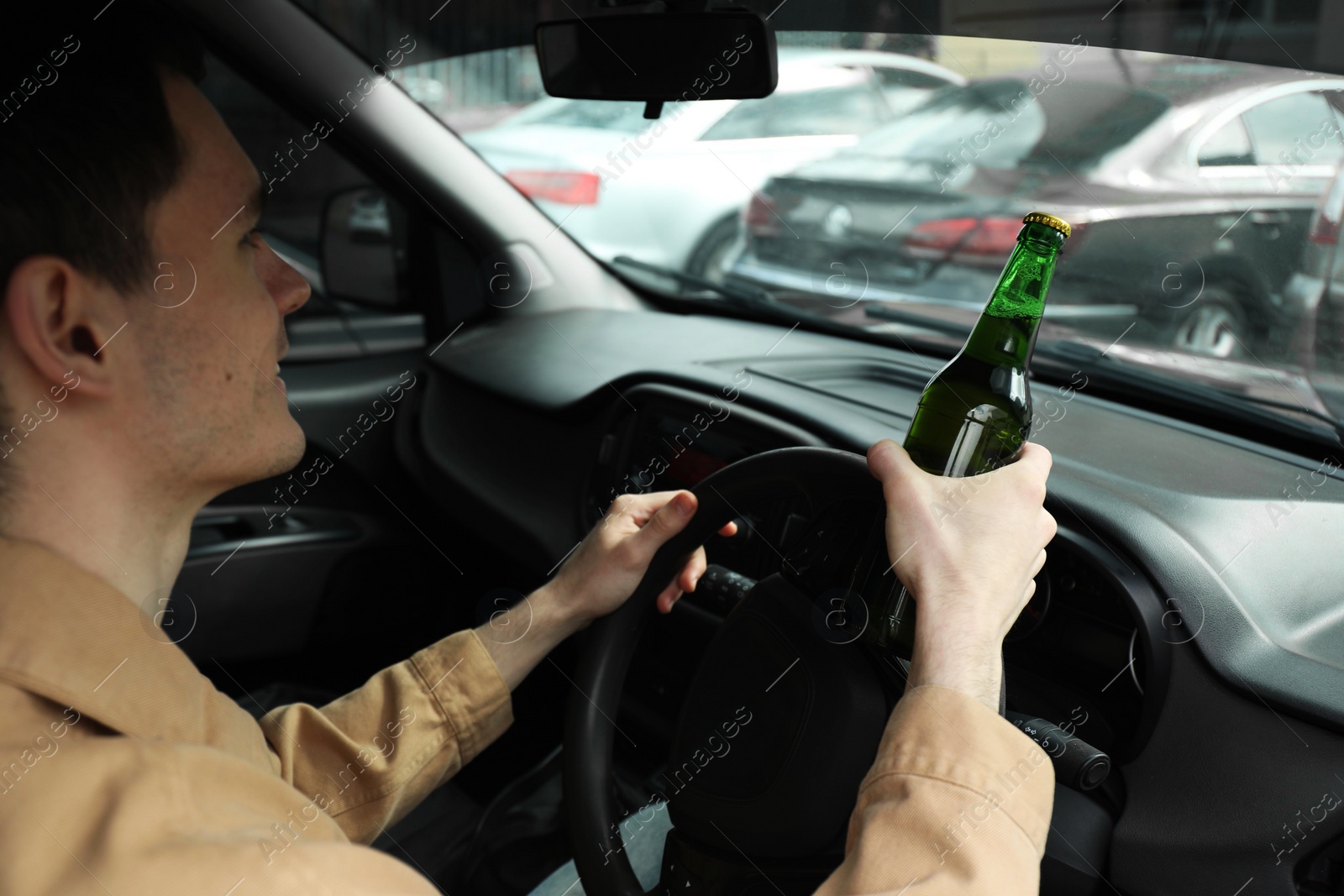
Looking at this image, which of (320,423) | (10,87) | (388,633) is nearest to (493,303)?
(320,423)

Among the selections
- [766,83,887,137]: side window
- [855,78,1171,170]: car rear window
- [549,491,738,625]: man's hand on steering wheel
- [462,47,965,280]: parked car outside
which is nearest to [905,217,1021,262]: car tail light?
[855,78,1171,170]: car rear window

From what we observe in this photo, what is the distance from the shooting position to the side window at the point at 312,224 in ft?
8.27

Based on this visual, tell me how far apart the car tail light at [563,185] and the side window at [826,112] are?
548 mm

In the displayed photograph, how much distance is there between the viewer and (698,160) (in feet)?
9.90

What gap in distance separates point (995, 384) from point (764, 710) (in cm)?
44

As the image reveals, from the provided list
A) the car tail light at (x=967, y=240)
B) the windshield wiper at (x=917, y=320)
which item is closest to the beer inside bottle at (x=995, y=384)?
the windshield wiper at (x=917, y=320)

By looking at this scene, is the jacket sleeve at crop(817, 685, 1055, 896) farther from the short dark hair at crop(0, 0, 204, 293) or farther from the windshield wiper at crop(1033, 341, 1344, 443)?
the windshield wiper at crop(1033, 341, 1344, 443)

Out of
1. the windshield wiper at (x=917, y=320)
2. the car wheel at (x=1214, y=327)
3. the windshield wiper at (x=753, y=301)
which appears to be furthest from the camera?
the windshield wiper at (x=753, y=301)

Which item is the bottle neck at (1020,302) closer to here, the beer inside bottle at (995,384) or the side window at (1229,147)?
the beer inside bottle at (995,384)

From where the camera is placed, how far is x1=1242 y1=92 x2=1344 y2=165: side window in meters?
1.54

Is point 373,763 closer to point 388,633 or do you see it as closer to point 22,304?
point 22,304

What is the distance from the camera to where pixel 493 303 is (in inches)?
106

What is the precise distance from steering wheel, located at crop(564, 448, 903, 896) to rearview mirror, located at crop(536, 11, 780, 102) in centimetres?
52

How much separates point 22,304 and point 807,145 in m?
2.55
